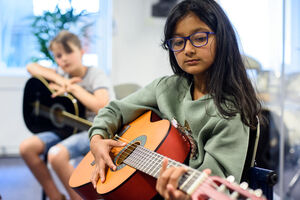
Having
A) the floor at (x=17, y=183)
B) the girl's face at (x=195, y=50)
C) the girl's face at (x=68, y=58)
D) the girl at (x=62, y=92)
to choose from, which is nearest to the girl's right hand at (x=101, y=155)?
the girl's face at (x=195, y=50)

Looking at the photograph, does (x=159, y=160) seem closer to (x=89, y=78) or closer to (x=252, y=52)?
(x=89, y=78)

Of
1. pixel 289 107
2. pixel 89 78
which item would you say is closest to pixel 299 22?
pixel 289 107

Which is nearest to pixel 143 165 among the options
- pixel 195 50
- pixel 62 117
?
pixel 195 50

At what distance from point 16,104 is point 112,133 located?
300 cm

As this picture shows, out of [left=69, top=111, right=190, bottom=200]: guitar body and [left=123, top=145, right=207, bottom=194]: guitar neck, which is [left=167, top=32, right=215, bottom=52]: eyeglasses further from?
[left=123, top=145, right=207, bottom=194]: guitar neck

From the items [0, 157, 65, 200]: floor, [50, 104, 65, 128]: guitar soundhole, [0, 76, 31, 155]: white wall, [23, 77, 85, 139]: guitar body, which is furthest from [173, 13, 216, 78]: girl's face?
[0, 76, 31, 155]: white wall

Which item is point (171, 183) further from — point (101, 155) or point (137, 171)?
point (101, 155)

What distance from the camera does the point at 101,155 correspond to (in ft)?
3.72

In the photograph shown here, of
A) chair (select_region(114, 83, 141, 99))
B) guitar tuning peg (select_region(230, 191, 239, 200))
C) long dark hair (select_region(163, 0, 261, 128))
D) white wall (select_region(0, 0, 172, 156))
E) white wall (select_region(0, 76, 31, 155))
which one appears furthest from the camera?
white wall (select_region(0, 76, 31, 155))

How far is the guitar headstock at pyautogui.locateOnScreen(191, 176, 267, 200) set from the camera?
26.1 inches

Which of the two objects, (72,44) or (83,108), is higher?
(72,44)

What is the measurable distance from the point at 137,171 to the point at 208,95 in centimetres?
36

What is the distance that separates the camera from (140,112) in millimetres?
1312

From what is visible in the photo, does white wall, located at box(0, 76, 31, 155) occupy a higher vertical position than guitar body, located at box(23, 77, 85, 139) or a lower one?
lower
